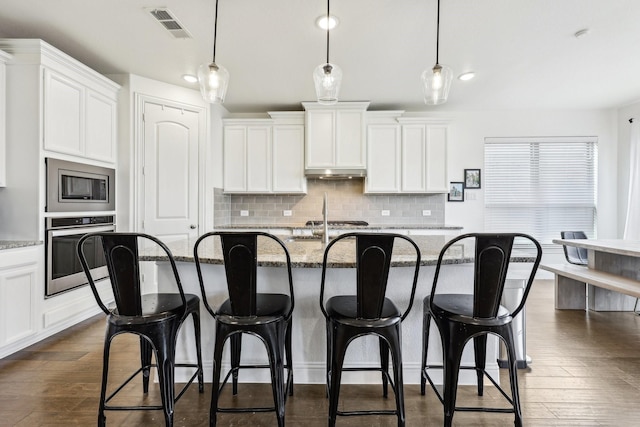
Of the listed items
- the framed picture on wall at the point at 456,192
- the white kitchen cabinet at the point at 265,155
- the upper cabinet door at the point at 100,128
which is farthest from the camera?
the framed picture on wall at the point at 456,192

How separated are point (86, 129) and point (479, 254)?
3.39 meters

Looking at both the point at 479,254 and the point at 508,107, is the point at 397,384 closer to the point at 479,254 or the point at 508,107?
the point at 479,254

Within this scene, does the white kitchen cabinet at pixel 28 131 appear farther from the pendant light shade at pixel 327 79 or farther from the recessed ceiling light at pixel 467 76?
the recessed ceiling light at pixel 467 76

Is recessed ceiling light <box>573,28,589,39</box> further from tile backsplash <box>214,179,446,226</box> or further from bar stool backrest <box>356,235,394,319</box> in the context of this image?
bar stool backrest <box>356,235,394,319</box>

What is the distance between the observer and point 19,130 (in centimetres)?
248

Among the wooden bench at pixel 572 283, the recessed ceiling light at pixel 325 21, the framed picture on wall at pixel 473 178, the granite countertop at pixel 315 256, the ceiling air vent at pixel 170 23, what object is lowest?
the wooden bench at pixel 572 283

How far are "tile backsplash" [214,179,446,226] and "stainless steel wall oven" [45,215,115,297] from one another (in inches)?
72.9

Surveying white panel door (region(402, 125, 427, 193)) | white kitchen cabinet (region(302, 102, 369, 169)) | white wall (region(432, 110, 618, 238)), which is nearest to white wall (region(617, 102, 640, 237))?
white wall (region(432, 110, 618, 238))

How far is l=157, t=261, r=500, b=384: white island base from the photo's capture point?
1874mm

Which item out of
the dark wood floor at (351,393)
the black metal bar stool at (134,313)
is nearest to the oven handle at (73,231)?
the dark wood floor at (351,393)

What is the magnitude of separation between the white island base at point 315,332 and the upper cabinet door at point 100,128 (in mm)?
1871

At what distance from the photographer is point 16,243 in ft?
7.46

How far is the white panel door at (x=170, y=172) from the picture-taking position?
3.44 meters

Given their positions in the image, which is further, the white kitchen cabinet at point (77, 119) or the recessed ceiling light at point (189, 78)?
the recessed ceiling light at point (189, 78)
